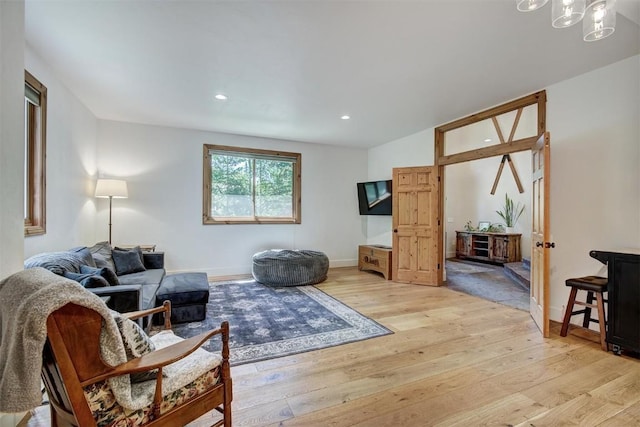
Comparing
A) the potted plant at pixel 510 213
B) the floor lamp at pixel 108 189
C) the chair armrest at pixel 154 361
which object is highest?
the floor lamp at pixel 108 189

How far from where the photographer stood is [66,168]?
3594 millimetres

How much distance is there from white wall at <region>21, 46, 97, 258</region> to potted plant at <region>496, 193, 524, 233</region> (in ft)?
27.8

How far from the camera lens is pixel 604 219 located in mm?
2959

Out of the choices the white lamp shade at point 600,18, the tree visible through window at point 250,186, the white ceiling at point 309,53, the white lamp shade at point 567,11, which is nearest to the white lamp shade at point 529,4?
the white lamp shade at point 567,11

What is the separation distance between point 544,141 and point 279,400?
333 cm

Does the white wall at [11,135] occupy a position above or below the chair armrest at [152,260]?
above

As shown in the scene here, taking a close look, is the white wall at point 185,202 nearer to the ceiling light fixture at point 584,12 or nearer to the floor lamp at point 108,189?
the floor lamp at point 108,189

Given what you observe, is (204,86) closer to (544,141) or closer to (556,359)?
(544,141)

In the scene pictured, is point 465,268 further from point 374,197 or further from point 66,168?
point 66,168

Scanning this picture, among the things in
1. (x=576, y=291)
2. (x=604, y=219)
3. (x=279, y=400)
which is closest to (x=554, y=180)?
(x=604, y=219)

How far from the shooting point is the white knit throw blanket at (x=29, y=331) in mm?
967

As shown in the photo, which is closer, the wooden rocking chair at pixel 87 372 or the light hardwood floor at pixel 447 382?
the wooden rocking chair at pixel 87 372

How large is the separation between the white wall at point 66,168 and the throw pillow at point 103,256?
1.03ft

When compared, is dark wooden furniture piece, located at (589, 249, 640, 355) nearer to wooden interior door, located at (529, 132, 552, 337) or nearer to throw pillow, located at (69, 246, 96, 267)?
wooden interior door, located at (529, 132, 552, 337)
